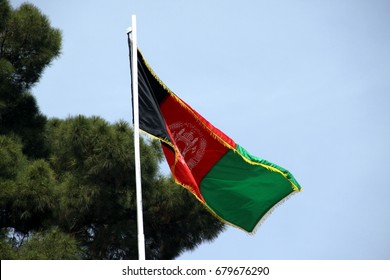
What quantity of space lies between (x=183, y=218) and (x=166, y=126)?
4.39 meters

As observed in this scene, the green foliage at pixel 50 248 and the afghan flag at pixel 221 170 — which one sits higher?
the afghan flag at pixel 221 170

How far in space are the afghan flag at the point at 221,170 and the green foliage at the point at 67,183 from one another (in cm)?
227

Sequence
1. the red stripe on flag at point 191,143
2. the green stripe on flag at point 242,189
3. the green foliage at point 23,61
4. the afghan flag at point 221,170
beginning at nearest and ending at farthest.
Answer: the red stripe on flag at point 191,143 < the afghan flag at point 221,170 < the green stripe on flag at point 242,189 < the green foliage at point 23,61

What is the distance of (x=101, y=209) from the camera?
44.7 feet

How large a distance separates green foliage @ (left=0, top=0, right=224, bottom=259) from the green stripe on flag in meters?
2.26

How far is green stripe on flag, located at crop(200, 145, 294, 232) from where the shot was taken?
1063cm

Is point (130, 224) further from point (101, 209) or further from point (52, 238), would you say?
point (52, 238)

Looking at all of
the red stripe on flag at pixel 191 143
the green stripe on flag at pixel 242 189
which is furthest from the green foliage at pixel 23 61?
the green stripe on flag at pixel 242 189

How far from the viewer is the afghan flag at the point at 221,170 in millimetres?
10438

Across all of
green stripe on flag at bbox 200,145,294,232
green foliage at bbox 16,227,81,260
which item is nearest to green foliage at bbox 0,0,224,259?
green foliage at bbox 16,227,81,260

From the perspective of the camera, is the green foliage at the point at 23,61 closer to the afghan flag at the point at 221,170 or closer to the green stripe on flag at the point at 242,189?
the afghan flag at the point at 221,170

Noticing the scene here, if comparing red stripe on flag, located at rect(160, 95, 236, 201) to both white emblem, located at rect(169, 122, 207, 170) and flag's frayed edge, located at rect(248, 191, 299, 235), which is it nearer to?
A: white emblem, located at rect(169, 122, 207, 170)

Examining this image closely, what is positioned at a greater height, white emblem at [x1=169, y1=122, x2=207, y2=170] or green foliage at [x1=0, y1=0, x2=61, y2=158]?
white emblem at [x1=169, y1=122, x2=207, y2=170]

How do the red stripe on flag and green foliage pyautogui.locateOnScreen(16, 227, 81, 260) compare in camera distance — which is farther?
green foliage pyautogui.locateOnScreen(16, 227, 81, 260)
